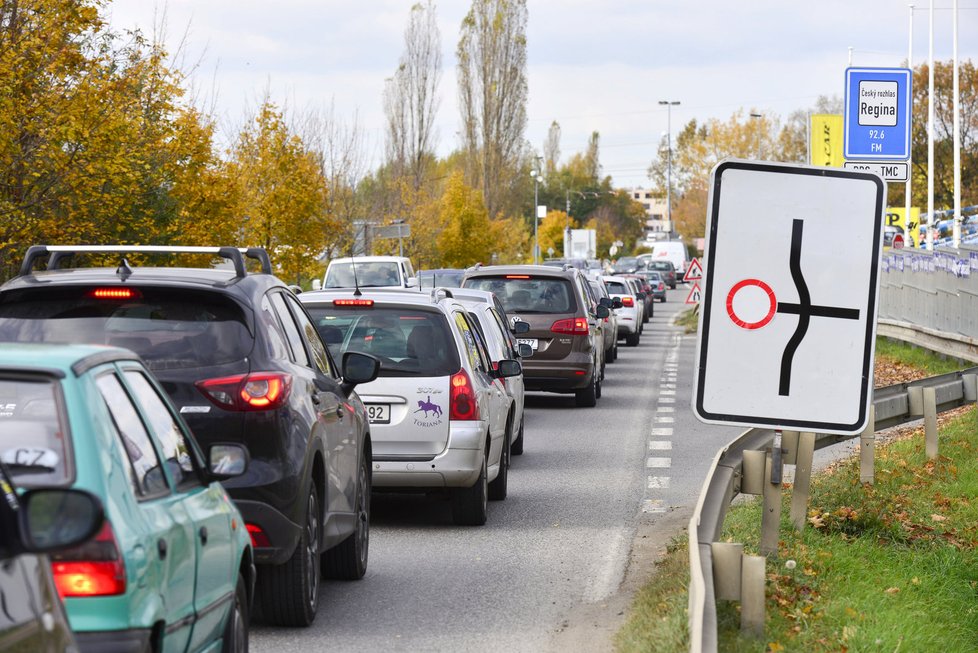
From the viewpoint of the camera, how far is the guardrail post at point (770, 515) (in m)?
8.31

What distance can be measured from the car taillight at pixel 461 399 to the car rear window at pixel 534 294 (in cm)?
1061

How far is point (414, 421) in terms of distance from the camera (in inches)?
441

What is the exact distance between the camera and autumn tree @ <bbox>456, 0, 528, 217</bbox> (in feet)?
265

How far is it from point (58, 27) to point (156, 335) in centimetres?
1270

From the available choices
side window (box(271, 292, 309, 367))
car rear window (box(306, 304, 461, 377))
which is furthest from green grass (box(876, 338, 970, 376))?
side window (box(271, 292, 309, 367))

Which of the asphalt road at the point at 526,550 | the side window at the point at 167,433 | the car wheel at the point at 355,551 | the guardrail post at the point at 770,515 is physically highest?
the side window at the point at 167,433

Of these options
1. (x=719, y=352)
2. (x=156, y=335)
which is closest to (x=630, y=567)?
(x=719, y=352)

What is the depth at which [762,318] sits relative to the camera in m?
7.67

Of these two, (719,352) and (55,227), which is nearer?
(719,352)

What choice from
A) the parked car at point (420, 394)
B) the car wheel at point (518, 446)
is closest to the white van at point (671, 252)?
the car wheel at point (518, 446)

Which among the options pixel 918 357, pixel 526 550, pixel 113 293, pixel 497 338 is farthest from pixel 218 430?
pixel 918 357

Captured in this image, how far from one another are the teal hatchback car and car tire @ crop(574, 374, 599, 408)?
1659 centimetres

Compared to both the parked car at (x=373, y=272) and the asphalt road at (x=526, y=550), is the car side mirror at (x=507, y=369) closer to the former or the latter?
the asphalt road at (x=526, y=550)

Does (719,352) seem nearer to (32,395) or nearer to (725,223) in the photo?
(725,223)
